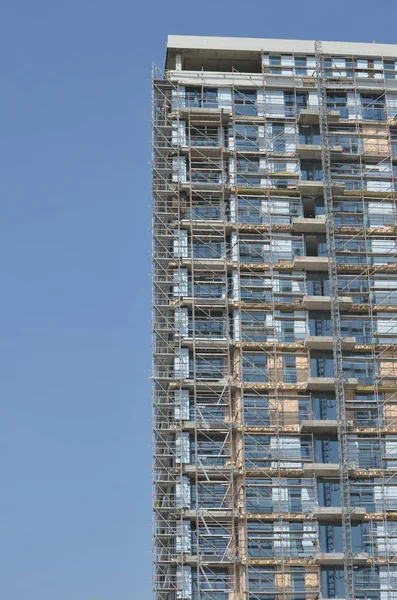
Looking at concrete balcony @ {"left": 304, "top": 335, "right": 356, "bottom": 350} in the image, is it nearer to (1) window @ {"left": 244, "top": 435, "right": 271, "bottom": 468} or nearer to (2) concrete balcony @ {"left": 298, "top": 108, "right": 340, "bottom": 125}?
(1) window @ {"left": 244, "top": 435, "right": 271, "bottom": 468}

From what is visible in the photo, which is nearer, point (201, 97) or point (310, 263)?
point (310, 263)

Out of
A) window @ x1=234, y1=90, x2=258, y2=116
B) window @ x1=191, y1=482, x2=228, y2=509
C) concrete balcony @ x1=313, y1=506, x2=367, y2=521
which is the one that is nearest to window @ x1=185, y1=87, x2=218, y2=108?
window @ x1=234, y1=90, x2=258, y2=116

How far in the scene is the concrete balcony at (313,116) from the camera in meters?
114

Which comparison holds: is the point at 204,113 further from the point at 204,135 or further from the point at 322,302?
the point at 322,302

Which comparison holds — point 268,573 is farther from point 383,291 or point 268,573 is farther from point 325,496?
point 383,291

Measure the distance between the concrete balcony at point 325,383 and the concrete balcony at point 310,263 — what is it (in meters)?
9.41

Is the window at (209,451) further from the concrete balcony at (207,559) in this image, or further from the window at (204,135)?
the window at (204,135)

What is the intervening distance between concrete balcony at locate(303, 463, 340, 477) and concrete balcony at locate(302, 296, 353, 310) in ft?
41.5

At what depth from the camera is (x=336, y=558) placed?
101000 millimetres

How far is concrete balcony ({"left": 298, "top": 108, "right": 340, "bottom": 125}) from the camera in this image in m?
114

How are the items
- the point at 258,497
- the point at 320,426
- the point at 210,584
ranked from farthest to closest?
the point at 320,426 < the point at 258,497 < the point at 210,584

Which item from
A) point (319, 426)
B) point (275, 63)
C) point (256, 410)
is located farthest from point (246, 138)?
point (319, 426)

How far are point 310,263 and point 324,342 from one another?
21.7 feet

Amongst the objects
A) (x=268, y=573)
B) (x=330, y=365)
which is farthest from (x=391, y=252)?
(x=268, y=573)
